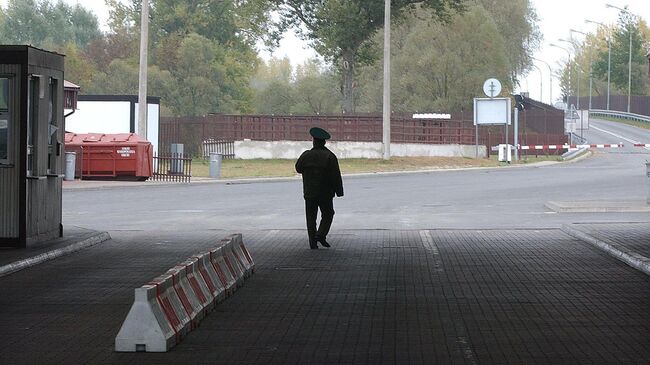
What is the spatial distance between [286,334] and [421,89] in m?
80.3

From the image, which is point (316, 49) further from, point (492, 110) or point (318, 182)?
point (318, 182)

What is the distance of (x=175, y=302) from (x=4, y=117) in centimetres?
940

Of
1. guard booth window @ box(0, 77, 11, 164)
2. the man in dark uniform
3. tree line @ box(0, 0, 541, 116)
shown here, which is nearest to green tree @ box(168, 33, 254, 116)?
tree line @ box(0, 0, 541, 116)

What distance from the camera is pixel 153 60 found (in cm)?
11119

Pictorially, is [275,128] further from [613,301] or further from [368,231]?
[613,301]

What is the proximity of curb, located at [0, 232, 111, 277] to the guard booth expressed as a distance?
2.19 feet

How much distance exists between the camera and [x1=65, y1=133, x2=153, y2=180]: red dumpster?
44.8 meters

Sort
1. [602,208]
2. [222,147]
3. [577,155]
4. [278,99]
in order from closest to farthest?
[602,208]
[222,147]
[577,155]
[278,99]

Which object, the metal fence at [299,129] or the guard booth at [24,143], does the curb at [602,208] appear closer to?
the guard booth at [24,143]

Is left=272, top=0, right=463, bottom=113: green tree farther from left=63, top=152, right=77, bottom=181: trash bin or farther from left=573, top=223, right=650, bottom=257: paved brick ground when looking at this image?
left=573, top=223, right=650, bottom=257: paved brick ground

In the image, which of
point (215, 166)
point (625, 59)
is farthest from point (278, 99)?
point (215, 166)

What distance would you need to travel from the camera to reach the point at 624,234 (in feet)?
73.7

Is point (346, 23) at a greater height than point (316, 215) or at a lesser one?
greater

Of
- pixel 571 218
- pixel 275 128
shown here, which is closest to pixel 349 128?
pixel 275 128
